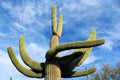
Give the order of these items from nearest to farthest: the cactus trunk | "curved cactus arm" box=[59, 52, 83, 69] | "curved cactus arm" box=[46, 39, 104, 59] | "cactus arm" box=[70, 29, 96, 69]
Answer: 1. "curved cactus arm" box=[46, 39, 104, 59]
2. the cactus trunk
3. "curved cactus arm" box=[59, 52, 83, 69]
4. "cactus arm" box=[70, 29, 96, 69]

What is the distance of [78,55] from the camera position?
780 cm

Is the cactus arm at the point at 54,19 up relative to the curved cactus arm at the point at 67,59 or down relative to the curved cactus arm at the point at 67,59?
up

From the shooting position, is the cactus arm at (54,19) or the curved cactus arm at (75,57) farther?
the cactus arm at (54,19)

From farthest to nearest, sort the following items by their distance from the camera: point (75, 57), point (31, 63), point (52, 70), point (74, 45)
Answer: point (31, 63), point (75, 57), point (52, 70), point (74, 45)

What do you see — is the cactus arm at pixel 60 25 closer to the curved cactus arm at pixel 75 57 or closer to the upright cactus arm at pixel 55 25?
the upright cactus arm at pixel 55 25

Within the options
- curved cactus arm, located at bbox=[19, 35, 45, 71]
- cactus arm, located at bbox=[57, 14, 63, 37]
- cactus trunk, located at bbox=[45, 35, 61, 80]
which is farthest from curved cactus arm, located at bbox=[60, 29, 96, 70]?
cactus arm, located at bbox=[57, 14, 63, 37]

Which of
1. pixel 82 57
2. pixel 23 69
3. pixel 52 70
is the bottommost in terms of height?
pixel 52 70

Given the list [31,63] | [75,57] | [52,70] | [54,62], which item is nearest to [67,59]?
[75,57]

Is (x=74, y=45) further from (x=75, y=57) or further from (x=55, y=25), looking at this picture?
(x=55, y=25)

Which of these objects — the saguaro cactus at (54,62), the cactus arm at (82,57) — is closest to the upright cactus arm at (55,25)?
the saguaro cactus at (54,62)

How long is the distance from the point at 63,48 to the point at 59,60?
0.78m

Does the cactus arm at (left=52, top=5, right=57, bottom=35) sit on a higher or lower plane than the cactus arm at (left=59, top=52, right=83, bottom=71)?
higher

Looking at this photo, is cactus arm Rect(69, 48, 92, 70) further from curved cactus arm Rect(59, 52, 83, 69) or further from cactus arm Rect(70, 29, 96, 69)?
curved cactus arm Rect(59, 52, 83, 69)

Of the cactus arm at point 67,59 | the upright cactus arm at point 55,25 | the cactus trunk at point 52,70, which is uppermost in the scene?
the upright cactus arm at point 55,25
